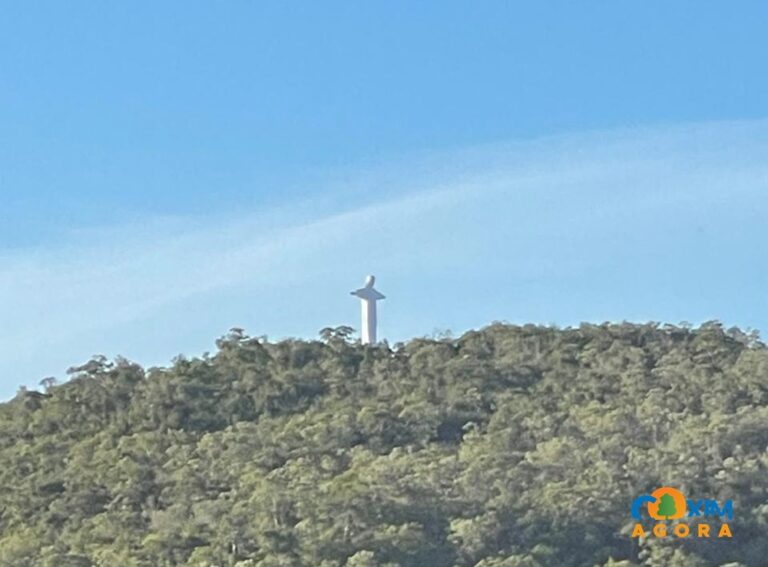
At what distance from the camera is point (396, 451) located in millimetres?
37375

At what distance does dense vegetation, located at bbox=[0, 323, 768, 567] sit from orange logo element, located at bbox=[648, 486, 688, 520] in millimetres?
242

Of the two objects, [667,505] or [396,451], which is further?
[396,451]

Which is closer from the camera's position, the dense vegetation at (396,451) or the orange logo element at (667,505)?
the dense vegetation at (396,451)

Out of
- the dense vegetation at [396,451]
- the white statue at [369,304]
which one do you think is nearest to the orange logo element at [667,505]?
the dense vegetation at [396,451]

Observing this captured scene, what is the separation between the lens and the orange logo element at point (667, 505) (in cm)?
3309

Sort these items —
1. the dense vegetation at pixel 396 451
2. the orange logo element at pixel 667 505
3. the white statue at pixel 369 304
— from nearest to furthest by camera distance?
the dense vegetation at pixel 396 451, the orange logo element at pixel 667 505, the white statue at pixel 369 304

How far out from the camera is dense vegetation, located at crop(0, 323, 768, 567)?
107 feet

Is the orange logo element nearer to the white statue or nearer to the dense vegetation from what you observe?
the dense vegetation

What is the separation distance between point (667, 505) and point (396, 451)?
6.26 m

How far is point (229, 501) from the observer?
115 ft

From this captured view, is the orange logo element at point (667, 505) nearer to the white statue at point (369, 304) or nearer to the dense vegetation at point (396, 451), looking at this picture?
the dense vegetation at point (396, 451)

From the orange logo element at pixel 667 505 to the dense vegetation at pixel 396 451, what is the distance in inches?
9.5

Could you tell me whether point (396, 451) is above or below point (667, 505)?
above

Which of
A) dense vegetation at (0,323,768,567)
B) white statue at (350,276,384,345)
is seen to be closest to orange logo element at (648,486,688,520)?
dense vegetation at (0,323,768,567)
